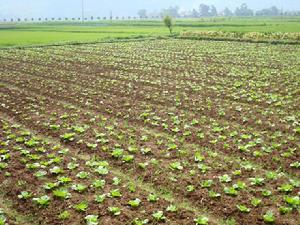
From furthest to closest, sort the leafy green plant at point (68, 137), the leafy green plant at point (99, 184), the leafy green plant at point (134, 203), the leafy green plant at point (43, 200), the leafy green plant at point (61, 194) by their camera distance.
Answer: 1. the leafy green plant at point (68, 137)
2. the leafy green plant at point (99, 184)
3. the leafy green plant at point (61, 194)
4. the leafy green plant at point (43, 200)
5. the leafy green plant at point (134, 203)

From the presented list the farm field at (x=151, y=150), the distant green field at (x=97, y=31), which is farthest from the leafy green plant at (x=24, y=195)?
the distant green field at (x=97, y=31)

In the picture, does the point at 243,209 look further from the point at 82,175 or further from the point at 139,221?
the point at 82,175

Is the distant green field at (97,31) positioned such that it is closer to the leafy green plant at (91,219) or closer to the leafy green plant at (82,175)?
the leafy green plant at (82,175)

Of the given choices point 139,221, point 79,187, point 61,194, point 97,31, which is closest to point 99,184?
point 79,187

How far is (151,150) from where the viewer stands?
37.6ft

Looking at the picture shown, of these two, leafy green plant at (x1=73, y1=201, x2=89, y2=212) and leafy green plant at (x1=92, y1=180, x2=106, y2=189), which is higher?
leafy green plant at (x1=92, y1=180, x2=106, y2=189)

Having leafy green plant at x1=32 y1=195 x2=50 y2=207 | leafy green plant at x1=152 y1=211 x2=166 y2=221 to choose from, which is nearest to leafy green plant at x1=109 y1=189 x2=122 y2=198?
leafy green plant at x1=152 y1=211 x2=166 y2=221

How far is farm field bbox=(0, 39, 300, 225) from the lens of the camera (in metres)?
8.19

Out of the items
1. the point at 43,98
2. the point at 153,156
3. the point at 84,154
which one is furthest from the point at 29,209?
the point at 43,98

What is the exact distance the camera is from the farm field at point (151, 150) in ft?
26.9

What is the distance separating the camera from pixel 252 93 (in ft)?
60.3

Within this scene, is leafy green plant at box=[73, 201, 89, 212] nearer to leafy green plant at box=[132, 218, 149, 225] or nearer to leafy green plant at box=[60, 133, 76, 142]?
leafy green plant at box=[132, 218, 149, 225]

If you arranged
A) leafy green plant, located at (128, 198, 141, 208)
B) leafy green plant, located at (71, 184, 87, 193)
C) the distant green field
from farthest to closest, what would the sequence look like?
1. the distant green field
2. leafy green plant, located at (71, 184, 87, 193)
3. leafy green plant, located at (128, 198, 141, 208)

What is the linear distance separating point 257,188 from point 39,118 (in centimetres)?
945
